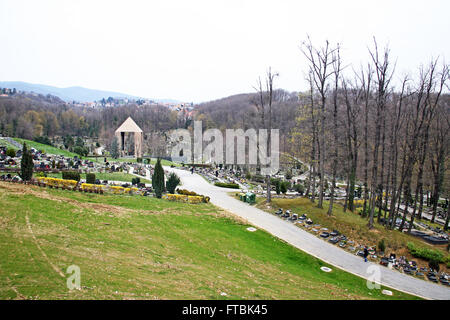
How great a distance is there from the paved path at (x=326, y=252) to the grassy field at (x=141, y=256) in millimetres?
930

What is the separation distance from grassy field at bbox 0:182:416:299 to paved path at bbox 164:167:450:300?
3.05 ft

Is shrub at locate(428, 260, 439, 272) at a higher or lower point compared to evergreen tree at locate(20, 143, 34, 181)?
lower

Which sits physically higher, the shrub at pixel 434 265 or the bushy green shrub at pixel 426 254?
the bushy green shrub at pixel 426 254

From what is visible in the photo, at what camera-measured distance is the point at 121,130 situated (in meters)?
73.2

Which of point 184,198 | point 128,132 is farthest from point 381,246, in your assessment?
point 128,132

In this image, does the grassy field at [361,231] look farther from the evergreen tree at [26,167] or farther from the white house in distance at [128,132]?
the white house in distance at [128,132]

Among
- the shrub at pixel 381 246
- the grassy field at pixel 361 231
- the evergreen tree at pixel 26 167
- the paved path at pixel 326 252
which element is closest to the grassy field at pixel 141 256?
the paved path at pixel 326 252

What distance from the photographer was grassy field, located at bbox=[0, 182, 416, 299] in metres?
8.09

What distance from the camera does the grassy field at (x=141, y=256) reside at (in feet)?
26.5

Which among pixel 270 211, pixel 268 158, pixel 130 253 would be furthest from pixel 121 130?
pixel 130 253

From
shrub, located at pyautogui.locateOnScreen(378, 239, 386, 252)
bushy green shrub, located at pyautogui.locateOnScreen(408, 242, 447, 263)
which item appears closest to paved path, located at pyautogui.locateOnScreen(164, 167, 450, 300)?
shrub, located at pyautogui.locateOnScreen(378, 239, 386, 252)

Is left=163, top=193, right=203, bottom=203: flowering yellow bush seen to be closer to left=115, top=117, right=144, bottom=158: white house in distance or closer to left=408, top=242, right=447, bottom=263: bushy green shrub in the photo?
left=408, top=242, right=447, bottom=263: bushy green shrub

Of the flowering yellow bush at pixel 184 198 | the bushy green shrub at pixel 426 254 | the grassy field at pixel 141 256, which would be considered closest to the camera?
the grassy field at pixel 141 256
